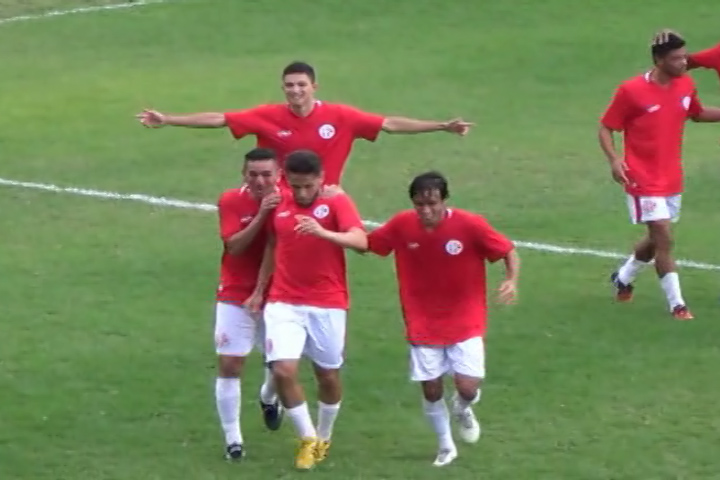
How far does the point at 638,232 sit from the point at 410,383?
550cm

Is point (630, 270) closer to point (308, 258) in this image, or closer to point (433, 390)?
point (433, 390)

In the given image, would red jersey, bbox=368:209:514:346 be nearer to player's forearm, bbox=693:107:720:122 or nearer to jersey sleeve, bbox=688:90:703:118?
jersey sleeve, bbox=688:90:703:118

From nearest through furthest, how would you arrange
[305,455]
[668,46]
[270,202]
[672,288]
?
1. [270,202]
2. [305,455]
3. [668,46]
4. [672,288]

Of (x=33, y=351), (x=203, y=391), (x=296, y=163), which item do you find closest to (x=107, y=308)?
(x=33, y=351)

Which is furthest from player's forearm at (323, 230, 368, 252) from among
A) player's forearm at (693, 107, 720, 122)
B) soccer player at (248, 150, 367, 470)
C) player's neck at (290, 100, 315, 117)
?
player's forearm at (693, 107, 720, 122)

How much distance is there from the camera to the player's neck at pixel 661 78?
13955mm

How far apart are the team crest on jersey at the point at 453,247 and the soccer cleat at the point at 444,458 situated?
4.25 ft

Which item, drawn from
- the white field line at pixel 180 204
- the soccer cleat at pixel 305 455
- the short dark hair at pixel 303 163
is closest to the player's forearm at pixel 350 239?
the short dark hair at pixel 303 163

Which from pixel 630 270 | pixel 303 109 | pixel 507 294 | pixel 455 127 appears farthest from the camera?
pixel 630 270

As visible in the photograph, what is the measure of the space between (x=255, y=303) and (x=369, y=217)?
7.74 metres

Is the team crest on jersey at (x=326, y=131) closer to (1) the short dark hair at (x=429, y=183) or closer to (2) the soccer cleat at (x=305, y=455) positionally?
(1) the short dark hair at (x=429, y=183)

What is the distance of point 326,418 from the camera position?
10938 mm

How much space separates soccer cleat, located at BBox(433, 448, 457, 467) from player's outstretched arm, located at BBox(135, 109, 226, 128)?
9.37 feet

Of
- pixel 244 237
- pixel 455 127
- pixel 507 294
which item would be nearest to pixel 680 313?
pixel 455 127
